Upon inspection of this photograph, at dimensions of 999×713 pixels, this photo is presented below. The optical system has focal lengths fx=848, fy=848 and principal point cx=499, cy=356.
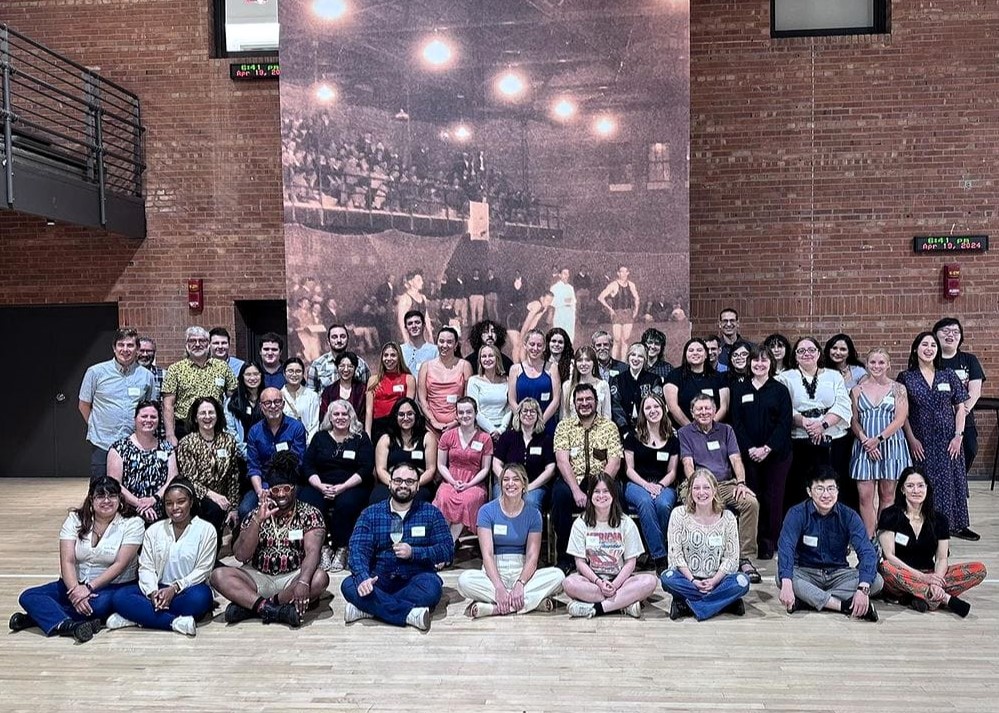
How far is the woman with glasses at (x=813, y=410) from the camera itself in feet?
19.3

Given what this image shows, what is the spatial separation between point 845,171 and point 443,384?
17.1 ft

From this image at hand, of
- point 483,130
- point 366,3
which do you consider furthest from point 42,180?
point 483,130

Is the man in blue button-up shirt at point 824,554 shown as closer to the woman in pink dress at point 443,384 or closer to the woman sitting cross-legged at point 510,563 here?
the woman sitting cross-legged at point 510,563

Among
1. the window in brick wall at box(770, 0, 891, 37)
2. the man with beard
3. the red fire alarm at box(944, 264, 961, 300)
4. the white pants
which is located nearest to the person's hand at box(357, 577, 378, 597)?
the man with beard

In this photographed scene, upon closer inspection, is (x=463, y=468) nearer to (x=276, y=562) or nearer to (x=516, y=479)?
(x=516, y=479)

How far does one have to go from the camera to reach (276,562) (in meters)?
4.94

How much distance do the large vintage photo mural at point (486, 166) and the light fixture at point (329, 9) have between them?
20 mm

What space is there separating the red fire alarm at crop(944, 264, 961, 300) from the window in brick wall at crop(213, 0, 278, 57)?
7.64 metres

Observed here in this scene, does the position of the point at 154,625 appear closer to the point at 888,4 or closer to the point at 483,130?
the point at 483,130

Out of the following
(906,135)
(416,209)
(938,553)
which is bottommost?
(938,553)

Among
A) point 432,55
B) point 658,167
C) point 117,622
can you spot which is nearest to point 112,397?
point 117,622

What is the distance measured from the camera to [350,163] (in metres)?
8.62

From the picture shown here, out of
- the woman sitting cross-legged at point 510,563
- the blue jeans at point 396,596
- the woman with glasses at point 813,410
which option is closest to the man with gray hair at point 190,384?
the blue jeans at point 396,596

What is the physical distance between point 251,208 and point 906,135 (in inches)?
278
